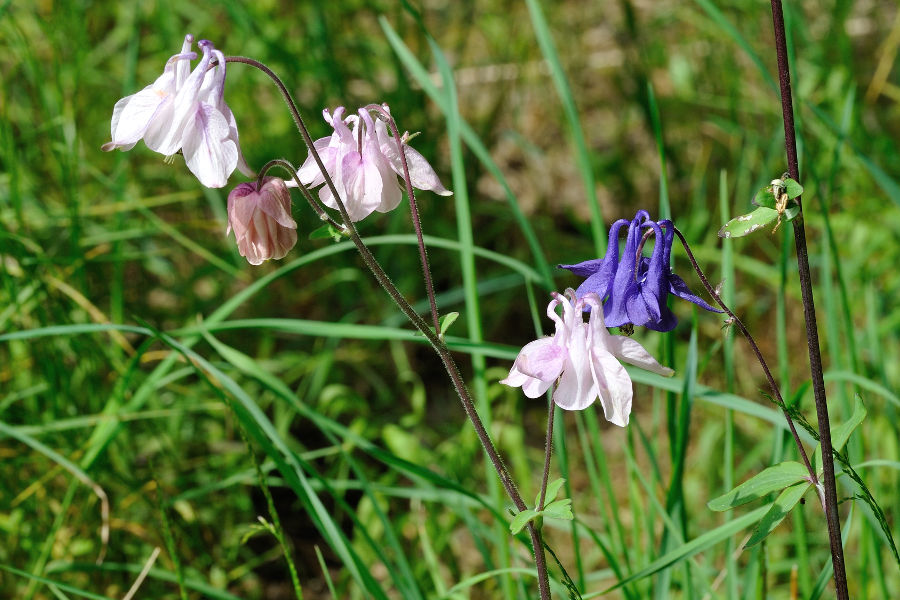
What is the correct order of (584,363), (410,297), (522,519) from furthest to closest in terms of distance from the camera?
(410,297), (522,519), (584,363)

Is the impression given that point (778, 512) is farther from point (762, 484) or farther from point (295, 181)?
point (295, 181)

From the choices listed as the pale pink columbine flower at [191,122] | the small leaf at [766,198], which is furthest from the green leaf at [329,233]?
the small leaf at [766,198]

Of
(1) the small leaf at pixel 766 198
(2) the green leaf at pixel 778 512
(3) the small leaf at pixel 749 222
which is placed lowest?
(2) the green leaf at pixel 778 512

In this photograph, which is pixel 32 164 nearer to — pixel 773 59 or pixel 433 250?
pixel 433 250

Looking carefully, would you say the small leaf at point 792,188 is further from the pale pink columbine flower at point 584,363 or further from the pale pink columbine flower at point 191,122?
the pale pink columbine flower at point 191,122

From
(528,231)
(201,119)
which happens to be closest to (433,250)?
(528,231)

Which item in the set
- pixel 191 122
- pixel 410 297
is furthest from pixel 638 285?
pixel 410 297
